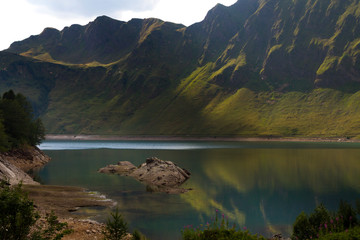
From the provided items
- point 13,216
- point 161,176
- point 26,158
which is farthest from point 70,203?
point 26,158

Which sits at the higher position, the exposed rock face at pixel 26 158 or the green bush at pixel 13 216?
the exposed rock face at pixel 26 158

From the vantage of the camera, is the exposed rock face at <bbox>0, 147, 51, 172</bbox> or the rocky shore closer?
the rocky shore

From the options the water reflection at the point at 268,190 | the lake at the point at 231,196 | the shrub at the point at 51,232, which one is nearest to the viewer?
the shrub at the point at 51,232

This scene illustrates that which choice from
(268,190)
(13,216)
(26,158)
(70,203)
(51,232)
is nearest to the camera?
(13,216)

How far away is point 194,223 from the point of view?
34.4 m

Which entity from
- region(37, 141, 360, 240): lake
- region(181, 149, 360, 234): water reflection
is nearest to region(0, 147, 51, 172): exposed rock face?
region(37, 141, 360, 240): lake

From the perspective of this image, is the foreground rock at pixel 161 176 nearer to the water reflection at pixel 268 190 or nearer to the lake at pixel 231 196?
the lake at pixel 231 196

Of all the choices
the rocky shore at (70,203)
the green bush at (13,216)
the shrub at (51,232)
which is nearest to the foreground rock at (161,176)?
the rocky shore at (70,203)

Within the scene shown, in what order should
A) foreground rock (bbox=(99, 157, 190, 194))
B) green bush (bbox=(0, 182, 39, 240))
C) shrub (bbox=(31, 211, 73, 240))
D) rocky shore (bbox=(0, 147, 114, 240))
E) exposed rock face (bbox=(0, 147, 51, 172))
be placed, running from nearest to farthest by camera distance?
green bush (bbox=(0, 182, 39, 240)) → shrub (bbox=(31, 211, 73, 240)) → rocky shore (bbox=(0, 147, 114, 240)) → foreground rock (bbox=(99, 157, 190, 194)) → exposed rock face (bbox=(0, 147, 51, 172))

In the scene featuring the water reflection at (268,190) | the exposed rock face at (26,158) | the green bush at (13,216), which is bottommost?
the green bush at (13,216)

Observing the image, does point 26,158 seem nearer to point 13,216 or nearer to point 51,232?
point 51,232

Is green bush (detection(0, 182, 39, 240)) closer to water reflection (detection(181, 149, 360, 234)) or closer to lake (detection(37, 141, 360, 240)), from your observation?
lake (detection(37, 141, 360, 240))

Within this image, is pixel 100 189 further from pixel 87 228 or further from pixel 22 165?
pixel 22 165

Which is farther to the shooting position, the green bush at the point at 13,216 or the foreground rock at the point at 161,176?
the foreground rock at the point at 161,176
